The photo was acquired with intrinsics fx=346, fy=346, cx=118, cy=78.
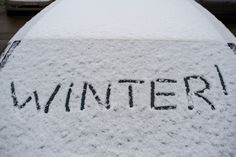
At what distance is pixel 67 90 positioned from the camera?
1606 millimetres

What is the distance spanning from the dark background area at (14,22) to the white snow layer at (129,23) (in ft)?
13.2

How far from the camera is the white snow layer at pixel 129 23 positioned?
6.07 feet

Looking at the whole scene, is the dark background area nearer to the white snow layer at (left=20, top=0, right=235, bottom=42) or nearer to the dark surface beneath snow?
the dark surface beneath snow

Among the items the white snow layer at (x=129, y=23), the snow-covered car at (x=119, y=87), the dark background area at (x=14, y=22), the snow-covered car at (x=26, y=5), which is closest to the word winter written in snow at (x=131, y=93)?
the snow-covered car at (x=119, y=87)

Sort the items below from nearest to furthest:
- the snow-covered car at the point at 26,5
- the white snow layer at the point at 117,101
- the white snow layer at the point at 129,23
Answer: the white snow layer at the point at 117,101 < the white snow layer at the point at 129,23 < the snow-covered car at the point at 26,5

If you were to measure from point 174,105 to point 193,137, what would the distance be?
0.56ft

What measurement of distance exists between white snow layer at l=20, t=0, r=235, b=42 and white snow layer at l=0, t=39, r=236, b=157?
0.21 ft

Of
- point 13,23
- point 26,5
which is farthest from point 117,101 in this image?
point 26,5

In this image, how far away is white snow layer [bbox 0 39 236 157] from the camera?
1442 mm

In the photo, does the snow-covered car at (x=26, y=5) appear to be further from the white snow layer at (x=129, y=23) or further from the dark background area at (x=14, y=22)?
the white snow layer at (x=129, y=23)

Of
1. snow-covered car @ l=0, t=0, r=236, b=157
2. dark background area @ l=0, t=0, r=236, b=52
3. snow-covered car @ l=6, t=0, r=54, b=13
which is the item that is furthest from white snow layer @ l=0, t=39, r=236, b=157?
snow-covered car @ l=6, t=0, r=54, b=13

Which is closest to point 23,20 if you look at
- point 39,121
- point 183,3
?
point 183,3

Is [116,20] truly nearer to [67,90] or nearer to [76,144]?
[67,90]

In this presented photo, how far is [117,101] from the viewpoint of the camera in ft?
5.15
